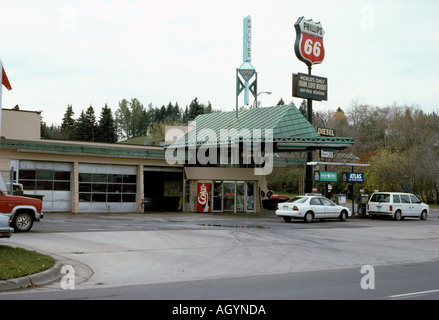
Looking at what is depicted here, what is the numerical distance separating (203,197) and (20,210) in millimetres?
19922

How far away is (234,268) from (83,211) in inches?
946

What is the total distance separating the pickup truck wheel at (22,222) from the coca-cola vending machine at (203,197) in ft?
63.8

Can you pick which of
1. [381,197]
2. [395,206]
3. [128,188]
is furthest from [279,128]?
[128,188]

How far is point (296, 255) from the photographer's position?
1535cm

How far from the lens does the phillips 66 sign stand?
3762 cm

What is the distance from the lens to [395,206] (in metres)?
32.4

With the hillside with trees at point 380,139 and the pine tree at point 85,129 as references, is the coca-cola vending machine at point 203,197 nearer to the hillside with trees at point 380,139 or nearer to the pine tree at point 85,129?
the hillside with trees at point 380,139

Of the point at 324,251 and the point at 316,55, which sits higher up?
the point at 316,55

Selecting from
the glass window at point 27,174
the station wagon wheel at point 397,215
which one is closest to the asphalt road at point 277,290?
the station wagon wheel at point 397,215

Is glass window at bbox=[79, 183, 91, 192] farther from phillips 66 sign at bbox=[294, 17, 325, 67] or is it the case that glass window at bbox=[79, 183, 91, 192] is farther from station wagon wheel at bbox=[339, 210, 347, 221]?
phillips 66 sign at bbox=[294, 17, 325, 67]

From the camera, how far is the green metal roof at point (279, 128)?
3250cm
